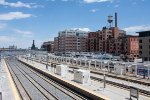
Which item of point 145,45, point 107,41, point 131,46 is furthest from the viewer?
point 107,41

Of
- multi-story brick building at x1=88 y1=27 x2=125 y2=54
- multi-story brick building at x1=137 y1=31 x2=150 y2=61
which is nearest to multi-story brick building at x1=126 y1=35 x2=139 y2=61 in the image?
multi-story brick building at x1=88 y1=27 x2=125 y2=54

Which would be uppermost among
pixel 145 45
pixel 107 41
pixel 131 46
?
pixel 107 41

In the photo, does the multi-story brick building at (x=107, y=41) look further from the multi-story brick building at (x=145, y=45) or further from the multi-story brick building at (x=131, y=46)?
the multi-story brick building at (x=145, y=45)

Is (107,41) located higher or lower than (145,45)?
higher

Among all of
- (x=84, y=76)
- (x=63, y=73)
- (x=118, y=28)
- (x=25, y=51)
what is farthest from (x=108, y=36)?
(x=84, y=76)

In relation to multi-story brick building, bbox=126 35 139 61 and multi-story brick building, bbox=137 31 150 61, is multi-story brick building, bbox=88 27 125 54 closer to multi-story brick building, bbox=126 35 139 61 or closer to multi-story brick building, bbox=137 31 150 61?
multi-story brick building, bbox=126 35 139 61

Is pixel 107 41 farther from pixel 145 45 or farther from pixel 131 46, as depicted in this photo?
pixel 145 45

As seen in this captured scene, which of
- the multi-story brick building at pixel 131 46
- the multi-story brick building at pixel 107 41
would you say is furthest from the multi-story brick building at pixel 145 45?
the multi-story brick building at pixel 107 41

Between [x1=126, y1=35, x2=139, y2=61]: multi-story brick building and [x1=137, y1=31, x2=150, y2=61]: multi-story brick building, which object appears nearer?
[x1=137, y1=31, x2=150, y2=61]: multi-story brick building

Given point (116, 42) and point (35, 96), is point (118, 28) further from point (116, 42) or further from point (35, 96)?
point (35, 96)

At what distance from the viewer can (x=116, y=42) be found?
154500mm

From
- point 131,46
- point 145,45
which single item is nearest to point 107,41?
point 131,46

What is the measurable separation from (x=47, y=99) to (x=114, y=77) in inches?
674

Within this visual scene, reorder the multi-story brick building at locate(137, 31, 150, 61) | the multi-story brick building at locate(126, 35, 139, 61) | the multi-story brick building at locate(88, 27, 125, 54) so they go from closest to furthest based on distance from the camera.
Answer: the multi-story brick building at locate(137, 31, 150, 61), the multi-story brick building at locate(126, 35, 139, 61), the multi-story brick building at locate(88, 27, 125, 54)
